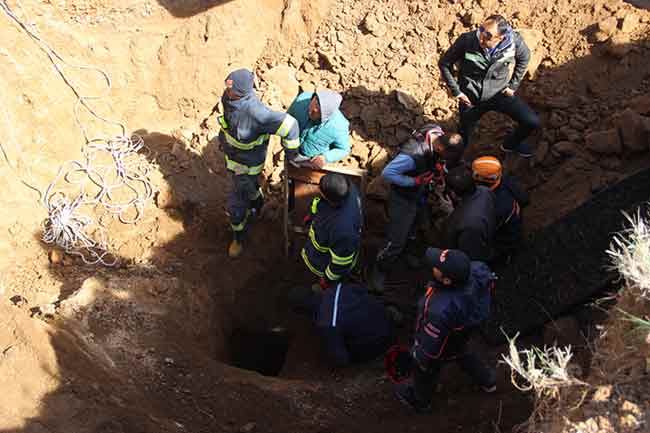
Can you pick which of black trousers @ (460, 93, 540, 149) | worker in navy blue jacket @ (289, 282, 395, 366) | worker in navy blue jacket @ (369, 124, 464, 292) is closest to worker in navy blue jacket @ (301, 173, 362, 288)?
worker in navy blue jacket @ (289, 282, 395, 366)

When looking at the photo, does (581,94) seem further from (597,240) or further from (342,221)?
(342,221)

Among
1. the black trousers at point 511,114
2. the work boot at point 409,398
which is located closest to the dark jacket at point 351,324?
the work boot at point 409,398

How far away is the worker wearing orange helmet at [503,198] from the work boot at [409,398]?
1698 mm

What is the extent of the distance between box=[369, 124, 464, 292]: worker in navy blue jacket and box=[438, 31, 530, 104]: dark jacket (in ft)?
2.24

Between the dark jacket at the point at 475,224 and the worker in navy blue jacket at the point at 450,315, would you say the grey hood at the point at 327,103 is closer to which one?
the dark jacket at the point at 475,224

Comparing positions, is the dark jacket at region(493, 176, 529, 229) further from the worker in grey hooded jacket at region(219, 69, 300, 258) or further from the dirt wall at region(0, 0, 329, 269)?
the dirt wall at region(0, 0, 329, 269)

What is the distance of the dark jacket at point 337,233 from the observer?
4.93 metres

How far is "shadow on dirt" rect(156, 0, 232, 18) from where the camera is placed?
Answer: 7423mm

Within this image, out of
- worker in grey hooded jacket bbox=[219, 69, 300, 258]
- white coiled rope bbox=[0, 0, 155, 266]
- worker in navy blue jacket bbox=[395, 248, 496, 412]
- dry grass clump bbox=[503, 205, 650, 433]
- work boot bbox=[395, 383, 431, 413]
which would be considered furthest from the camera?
white coiled rope bbox=[0, 0, 155, 266]

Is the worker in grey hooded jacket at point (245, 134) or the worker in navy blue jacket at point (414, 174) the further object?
the worker in grey hooded jacket at point (245, 134)

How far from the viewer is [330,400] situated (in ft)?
16.1

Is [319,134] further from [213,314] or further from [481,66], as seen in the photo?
[213,314]

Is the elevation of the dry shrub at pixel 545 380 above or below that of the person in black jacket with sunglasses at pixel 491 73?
below

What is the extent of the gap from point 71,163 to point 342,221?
11.6 feet
